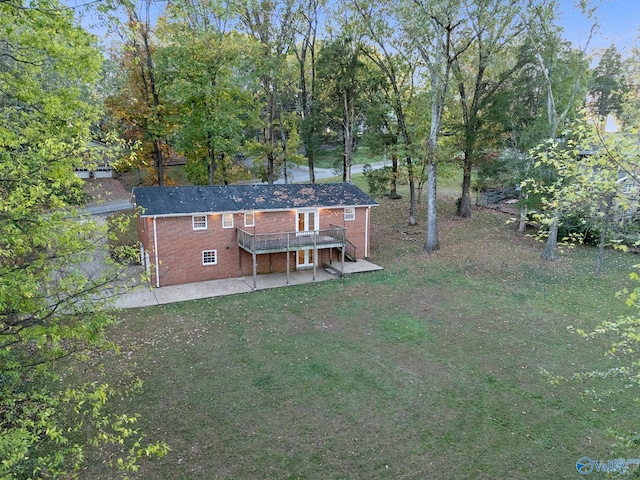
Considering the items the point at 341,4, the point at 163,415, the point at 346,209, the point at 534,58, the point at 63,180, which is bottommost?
the point at 163,415

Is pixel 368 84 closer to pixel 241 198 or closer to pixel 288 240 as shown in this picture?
pixel 241 198

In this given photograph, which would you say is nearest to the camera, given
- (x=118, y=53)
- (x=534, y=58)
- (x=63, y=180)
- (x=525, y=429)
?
(x=63, y=180)

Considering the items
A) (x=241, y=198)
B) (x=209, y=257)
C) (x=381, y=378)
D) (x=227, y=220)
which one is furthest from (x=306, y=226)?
(x=381, y=378)

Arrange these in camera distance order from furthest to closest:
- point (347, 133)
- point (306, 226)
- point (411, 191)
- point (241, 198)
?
point (347, 133)
point (411, 191)
point (306, 226)
point (241, 198)

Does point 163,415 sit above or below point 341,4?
below

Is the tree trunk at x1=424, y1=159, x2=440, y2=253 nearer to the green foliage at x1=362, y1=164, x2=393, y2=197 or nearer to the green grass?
the green grass

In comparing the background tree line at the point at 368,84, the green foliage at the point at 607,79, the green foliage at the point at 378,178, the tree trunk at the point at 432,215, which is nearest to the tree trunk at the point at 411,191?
the background tree line at the point at 368,84

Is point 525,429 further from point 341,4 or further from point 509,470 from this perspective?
point 341,4

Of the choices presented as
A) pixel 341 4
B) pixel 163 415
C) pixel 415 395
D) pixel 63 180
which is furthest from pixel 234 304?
pixel 341 4
